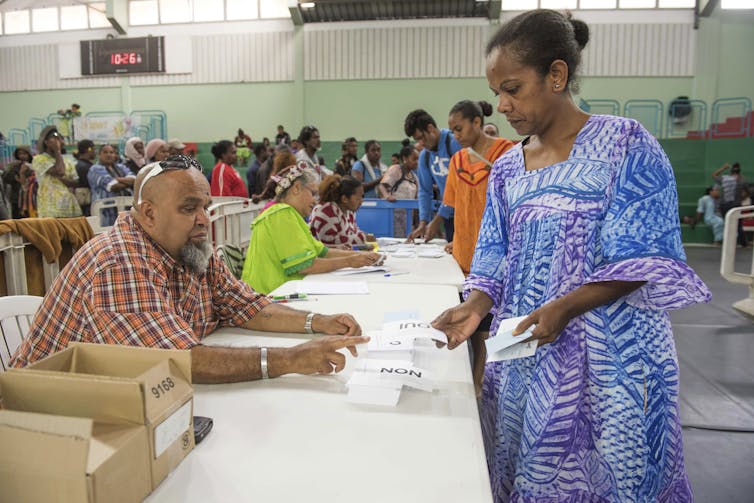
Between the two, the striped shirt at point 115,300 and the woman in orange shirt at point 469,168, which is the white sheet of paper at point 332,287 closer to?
the woman in orange shirt at point 469,168

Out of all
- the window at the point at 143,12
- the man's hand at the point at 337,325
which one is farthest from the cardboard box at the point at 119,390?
the window at the point at 143,12

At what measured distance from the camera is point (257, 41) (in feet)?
36.9

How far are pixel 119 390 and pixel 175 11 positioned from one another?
1242 centimetres

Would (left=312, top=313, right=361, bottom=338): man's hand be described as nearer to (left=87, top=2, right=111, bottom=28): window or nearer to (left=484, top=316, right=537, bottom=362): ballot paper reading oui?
(left=484, top=316, right=537, bottom=362): ballot paper reading oui

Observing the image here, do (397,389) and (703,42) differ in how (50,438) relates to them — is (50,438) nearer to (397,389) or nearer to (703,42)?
(397,389)

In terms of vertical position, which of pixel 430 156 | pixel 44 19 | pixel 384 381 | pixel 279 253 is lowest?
pixel 384 381

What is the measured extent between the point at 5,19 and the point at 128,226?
14227mm

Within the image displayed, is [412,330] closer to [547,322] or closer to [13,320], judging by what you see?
[547,322]

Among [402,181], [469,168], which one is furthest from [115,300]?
[402,181]

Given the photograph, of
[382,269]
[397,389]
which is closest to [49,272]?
[382,269]

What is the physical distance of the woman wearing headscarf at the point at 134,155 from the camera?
6305mm

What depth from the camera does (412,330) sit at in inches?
61.1

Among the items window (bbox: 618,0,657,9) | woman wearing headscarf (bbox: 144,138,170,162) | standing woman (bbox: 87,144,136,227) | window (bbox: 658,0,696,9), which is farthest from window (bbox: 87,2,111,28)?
window (bbox: 658,0,696,9)

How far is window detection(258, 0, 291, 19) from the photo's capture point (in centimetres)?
1116
